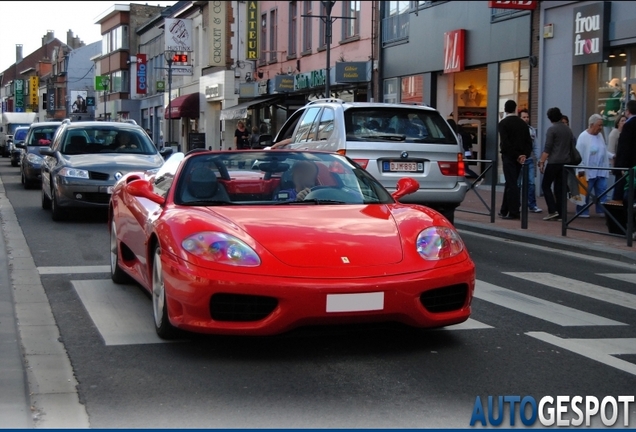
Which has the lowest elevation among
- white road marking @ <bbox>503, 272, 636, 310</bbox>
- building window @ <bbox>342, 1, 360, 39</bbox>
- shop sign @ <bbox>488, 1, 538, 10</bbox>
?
white road marking @ <bbox>503, 272, 636, 310</bbox>

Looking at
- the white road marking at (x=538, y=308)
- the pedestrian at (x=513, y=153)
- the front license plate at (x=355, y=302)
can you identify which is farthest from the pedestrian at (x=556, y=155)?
the front license plate at (x=355, y=302)

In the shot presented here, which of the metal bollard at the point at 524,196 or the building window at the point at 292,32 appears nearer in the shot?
the metal bollard at the point at 524,196

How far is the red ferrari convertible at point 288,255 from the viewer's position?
18.4 ft

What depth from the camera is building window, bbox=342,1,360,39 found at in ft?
105

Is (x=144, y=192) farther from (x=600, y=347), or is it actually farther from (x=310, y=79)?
(x=310, y=79)

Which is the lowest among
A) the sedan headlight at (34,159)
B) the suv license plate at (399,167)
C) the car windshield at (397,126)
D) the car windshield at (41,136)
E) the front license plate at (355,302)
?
the front license plate at (355,302)

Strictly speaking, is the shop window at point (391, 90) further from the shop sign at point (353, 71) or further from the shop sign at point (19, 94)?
the shop sign at point (19, 94)

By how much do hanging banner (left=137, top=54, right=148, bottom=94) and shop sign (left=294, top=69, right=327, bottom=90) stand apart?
111 feet

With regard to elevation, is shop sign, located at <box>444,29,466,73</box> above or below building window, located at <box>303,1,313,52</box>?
below

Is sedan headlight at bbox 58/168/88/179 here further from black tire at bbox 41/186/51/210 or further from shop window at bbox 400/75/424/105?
shop window at bbox 400/75/424/105

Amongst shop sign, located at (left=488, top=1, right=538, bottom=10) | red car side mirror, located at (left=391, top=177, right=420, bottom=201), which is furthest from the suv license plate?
shop sign, located at (left=488, top=1, right=538, bottom=10)

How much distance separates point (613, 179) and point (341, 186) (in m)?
6.60

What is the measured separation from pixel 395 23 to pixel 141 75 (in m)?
42.5

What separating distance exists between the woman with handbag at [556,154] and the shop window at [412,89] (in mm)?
12191
